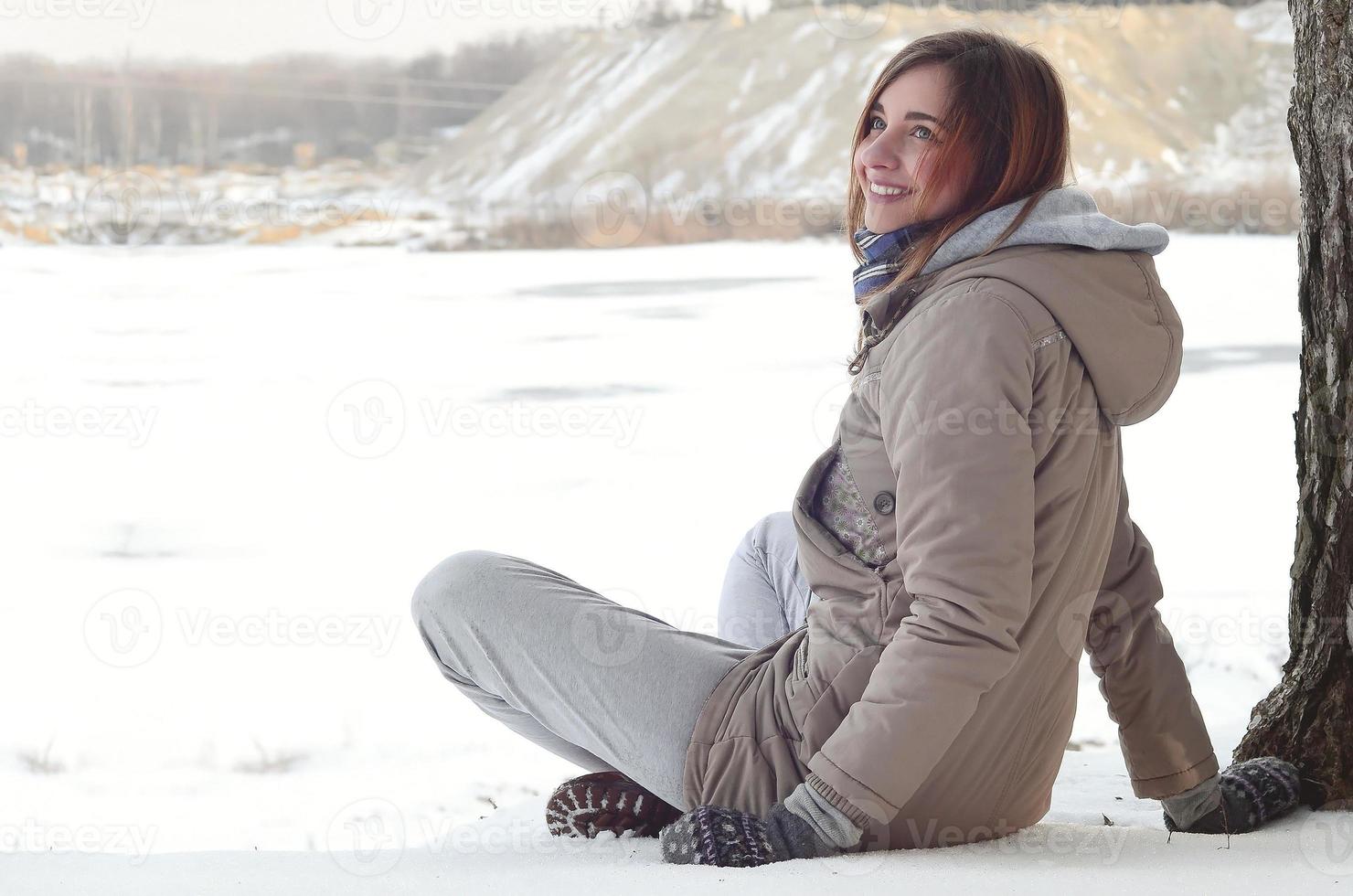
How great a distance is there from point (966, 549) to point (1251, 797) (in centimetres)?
50

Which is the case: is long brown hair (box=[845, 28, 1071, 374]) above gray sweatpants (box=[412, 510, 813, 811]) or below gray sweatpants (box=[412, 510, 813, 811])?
above

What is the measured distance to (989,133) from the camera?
1.05 metres

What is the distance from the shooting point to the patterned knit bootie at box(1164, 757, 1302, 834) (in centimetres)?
118

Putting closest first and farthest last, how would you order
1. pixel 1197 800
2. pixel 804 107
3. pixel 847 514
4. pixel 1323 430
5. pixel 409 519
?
pixel 847 514
pixel 1197 800
pixel 1323 430
pixel 409 519
pixel 804 107

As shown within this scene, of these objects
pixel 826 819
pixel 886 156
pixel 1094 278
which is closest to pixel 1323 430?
pixel 1094 278

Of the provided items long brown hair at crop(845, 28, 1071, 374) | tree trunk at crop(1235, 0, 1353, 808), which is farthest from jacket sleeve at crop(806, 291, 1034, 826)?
tree trunk at crop(1235, 0, 1353, 808)

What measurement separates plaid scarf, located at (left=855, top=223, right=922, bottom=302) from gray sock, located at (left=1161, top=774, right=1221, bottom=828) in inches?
21.7

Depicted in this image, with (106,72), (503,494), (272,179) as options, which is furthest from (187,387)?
(106,72)

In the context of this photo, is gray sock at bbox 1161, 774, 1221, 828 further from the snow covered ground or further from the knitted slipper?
the knitted slipper

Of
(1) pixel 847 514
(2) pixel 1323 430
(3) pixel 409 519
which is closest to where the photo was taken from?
(1) pixel 847 514

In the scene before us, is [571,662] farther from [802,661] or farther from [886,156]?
[886,156]

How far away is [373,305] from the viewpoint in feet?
24.2


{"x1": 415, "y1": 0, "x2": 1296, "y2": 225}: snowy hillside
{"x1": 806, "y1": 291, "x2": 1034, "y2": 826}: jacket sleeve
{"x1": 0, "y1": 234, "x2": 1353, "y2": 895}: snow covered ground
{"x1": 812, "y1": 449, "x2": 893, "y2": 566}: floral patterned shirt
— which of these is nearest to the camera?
{"x1": 806, "y1": 291, "x2": 1034, "y2": 826}: jacket sleeve

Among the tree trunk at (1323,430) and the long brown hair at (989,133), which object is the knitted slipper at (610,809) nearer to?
the long brown hair at (989,133)
